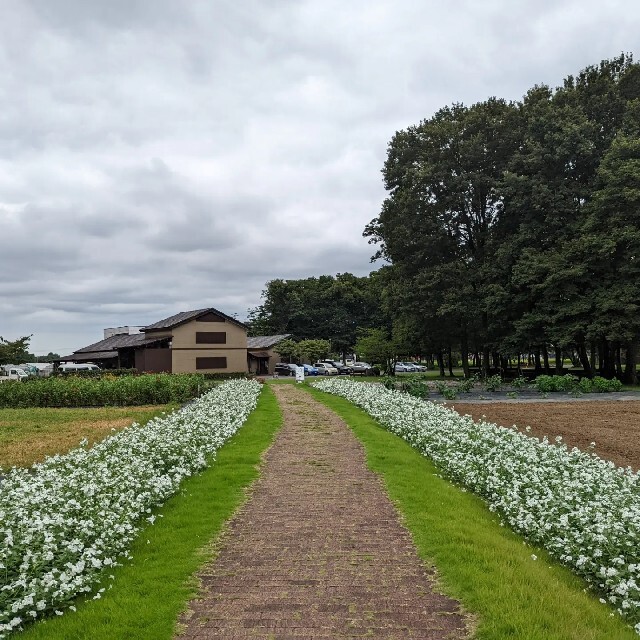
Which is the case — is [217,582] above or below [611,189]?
below

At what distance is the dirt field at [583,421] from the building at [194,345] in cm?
2489

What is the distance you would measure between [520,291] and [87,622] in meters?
32.1

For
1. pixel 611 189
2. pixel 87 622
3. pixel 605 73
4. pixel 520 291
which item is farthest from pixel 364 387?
pixel 605 73

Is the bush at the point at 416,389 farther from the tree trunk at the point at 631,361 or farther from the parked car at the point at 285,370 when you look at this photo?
the parked car at the point at 285,370

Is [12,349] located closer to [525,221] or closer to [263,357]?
[263,357]

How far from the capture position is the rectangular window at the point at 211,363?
40688 millimetres

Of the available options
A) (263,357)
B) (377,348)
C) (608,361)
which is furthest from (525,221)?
(263,357)

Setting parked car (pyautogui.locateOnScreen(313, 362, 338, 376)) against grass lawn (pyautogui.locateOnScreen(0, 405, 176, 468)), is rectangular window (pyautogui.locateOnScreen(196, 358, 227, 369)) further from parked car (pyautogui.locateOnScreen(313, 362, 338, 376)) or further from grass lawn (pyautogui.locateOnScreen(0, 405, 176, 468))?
grass lawn (pyautogui.locateOnScreen(0, 405, 176, 468))

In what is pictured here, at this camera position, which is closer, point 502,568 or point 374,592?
point 374,592

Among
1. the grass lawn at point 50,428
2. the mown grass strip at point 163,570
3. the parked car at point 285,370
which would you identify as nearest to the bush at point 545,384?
the grass lawn at point 50,428

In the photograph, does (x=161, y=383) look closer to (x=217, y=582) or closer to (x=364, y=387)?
(x=364, y=387)

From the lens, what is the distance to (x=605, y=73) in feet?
112

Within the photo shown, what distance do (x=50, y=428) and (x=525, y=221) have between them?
93.2 feet

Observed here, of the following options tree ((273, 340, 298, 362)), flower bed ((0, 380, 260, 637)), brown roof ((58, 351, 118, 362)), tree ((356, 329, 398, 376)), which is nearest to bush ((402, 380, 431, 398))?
flower bed ((0, 380, 260, 637))
